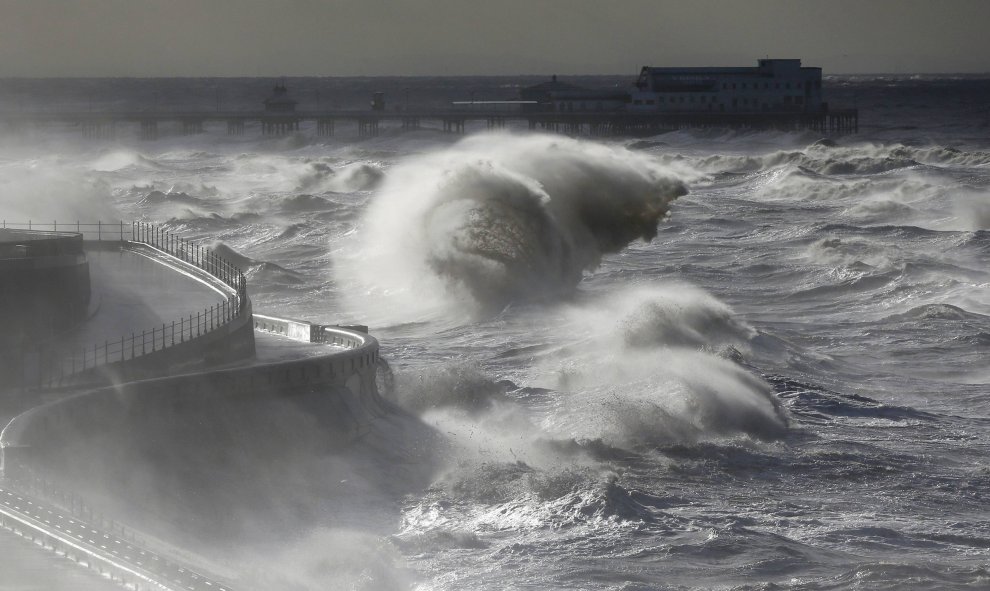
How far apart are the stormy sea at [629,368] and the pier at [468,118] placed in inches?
1722

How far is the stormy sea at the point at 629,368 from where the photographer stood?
1686 centimetres

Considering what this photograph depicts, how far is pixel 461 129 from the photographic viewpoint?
123m

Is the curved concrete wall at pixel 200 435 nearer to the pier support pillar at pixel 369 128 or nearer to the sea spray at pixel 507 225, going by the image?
the sea spray at pixel 507 225

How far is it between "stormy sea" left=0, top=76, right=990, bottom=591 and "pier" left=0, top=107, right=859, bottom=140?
43740 mm

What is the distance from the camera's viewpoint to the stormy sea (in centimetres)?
1686

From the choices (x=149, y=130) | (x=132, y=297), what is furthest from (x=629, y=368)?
(x=149, y=130)

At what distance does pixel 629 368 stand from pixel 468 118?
91723 mm

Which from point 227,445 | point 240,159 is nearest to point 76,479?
point 227,445

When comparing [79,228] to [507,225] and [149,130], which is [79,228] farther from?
[149,130]

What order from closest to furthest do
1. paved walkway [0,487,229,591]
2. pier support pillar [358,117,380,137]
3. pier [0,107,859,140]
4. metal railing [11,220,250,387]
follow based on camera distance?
paved walkway [0,487,229,591] < metal railing [11,220,250,387] < pier [0,107,859,140] < pier support pillar [358,117,380,137]

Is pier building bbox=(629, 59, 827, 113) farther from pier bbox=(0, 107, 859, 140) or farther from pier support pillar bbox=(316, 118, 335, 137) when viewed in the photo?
pier support pillar bbox=(316, 118, 335, 137)

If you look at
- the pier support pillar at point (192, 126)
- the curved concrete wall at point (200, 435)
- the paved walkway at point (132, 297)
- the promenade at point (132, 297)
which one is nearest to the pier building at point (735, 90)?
the pier support pillar at point (192, 126)

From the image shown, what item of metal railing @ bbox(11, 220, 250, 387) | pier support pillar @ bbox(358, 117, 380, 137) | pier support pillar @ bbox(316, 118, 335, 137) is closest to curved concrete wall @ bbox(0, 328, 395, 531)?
metal railing @ bbox(11, 220, 250, 387)

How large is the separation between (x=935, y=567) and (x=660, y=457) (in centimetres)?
593
